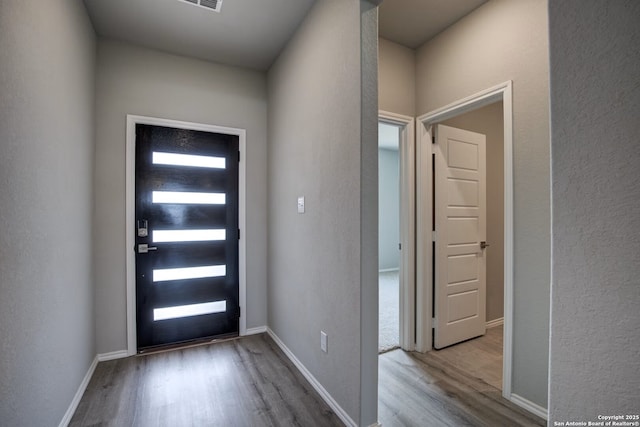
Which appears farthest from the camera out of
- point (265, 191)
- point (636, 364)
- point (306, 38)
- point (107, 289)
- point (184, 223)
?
point (265, 191)

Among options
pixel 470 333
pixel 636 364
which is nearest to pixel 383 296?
pixel 470 333

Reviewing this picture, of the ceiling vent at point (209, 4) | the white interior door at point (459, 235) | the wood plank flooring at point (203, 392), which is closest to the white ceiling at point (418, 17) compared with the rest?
the white interior door at point (459, 235)

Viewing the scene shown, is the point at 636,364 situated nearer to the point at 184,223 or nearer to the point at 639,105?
the point at 639,105

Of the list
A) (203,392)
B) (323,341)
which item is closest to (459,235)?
(323,341)

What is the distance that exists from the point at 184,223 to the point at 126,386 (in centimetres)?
138

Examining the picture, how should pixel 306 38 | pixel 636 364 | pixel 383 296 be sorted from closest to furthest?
pixel 636 364 → pixel 306 38 → pixel 383 296

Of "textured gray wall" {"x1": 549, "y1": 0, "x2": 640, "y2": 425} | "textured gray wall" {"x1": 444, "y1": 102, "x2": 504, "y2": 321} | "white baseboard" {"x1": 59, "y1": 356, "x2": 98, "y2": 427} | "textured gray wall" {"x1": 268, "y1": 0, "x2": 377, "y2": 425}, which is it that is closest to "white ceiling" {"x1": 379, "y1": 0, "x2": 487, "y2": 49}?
"textured gray wall" {"x1": 268, "y1": 0, "x2": 377, "y2": 425}

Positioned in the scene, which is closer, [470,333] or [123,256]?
[123,256]

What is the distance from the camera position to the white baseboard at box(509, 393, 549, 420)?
1810mm

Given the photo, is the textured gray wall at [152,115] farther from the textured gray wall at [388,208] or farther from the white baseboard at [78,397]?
the textured gray wall at [388,208]

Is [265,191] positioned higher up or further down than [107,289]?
higher up

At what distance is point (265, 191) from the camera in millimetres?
3191

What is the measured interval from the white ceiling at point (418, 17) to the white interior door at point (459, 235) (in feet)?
2.79

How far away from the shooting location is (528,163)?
1925mm
